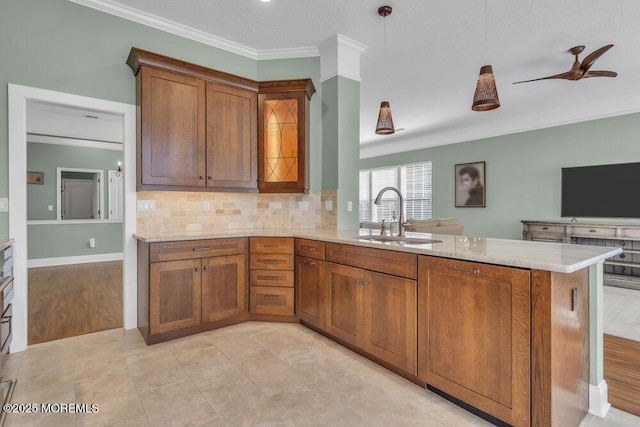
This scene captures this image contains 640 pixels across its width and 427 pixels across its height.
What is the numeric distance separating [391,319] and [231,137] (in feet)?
7.86

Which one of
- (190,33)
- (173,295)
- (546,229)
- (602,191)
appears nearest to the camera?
(173,295)

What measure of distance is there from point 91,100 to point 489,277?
3.37 meters

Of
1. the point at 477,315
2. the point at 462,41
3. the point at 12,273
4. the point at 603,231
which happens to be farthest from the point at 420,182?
the point at 12,273

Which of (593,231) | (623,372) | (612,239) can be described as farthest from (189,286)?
(612,239)

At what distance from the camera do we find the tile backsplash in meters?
3.28

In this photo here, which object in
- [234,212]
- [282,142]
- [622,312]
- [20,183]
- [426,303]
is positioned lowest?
[622,312]

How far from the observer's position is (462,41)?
3568mm

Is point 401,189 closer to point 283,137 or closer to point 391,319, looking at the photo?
point 283,137

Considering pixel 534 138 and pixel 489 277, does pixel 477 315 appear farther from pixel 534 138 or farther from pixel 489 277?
pixel 534 138

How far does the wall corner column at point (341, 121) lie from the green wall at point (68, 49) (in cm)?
150

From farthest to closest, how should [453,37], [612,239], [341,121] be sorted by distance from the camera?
[612,239]
[341,121]
[453,37]

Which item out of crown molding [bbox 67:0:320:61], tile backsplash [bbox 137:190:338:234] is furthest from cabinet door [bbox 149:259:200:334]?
crown molding [bbox 67:0:320:61]

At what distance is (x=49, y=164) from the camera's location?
6.45 metres

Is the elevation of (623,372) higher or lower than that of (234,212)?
lower
